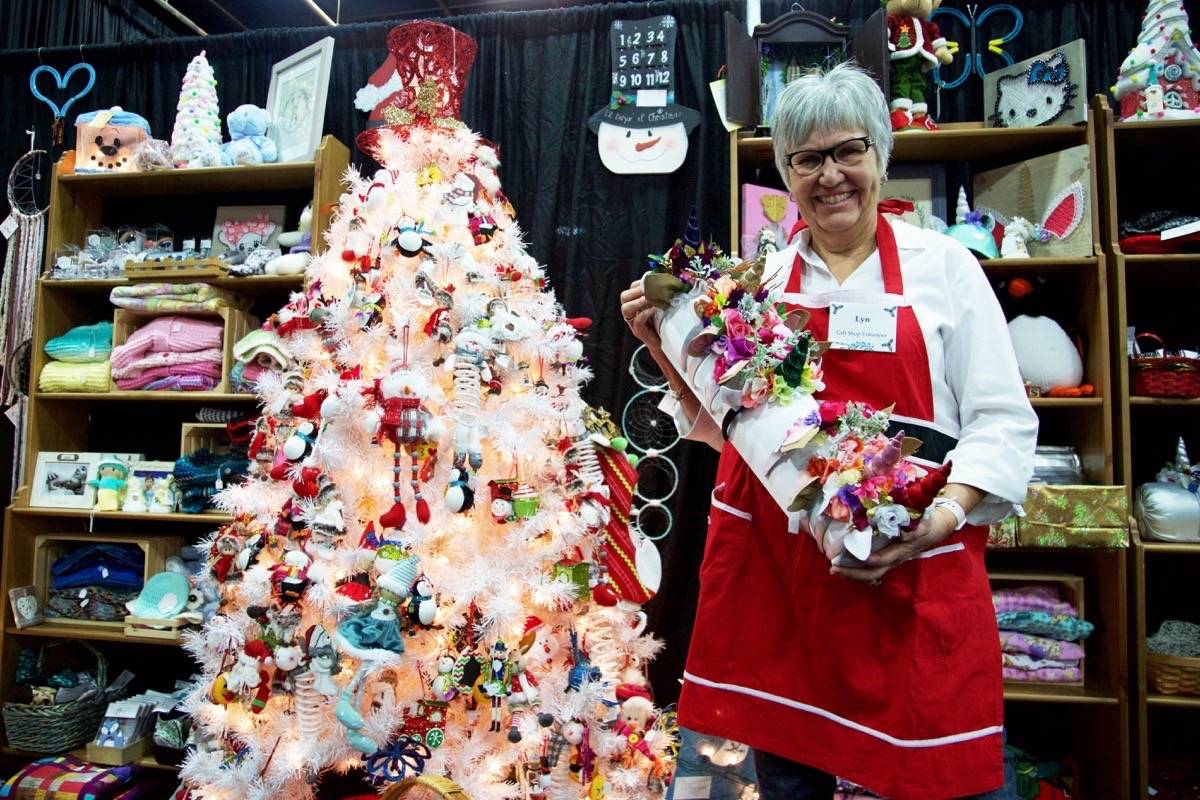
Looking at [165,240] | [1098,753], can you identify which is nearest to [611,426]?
[1098,753]

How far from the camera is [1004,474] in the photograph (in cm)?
102

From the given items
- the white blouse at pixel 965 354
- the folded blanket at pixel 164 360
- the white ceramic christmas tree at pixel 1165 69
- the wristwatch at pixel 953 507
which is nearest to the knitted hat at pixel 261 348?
the folded blanket at pixel 164 360

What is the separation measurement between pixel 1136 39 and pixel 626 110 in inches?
70.2

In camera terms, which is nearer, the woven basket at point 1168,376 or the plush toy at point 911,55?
the woven basket at point 1168,376

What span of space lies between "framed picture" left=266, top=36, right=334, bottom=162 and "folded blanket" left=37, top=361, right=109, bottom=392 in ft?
3.44

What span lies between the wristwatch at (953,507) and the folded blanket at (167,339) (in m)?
2.75

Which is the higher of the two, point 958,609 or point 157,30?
point 157,30

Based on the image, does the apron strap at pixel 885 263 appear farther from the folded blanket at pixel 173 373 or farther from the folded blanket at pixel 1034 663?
the folded blanket at pixel 173 373

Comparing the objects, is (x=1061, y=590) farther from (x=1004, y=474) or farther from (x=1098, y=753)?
(x=1004, y=474)

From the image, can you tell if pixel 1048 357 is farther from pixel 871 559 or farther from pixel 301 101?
pixel 301 101

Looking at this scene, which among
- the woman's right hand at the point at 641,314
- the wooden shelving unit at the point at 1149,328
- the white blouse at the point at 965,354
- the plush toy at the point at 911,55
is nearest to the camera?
the white blouse at the point at 965,354

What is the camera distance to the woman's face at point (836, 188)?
112cm

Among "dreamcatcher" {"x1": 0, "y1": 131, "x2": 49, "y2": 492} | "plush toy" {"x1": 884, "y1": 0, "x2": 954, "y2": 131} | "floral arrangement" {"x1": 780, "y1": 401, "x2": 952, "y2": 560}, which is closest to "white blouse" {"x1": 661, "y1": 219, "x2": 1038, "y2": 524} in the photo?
"floral arrangement" {"x1": 780, "y1": 401, "x2": 952, "y2": 560}

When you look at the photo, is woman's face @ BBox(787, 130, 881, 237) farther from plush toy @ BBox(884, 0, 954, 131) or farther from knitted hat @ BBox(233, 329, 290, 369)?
knitted hat @ BBox(233, 329, 290, 369)
